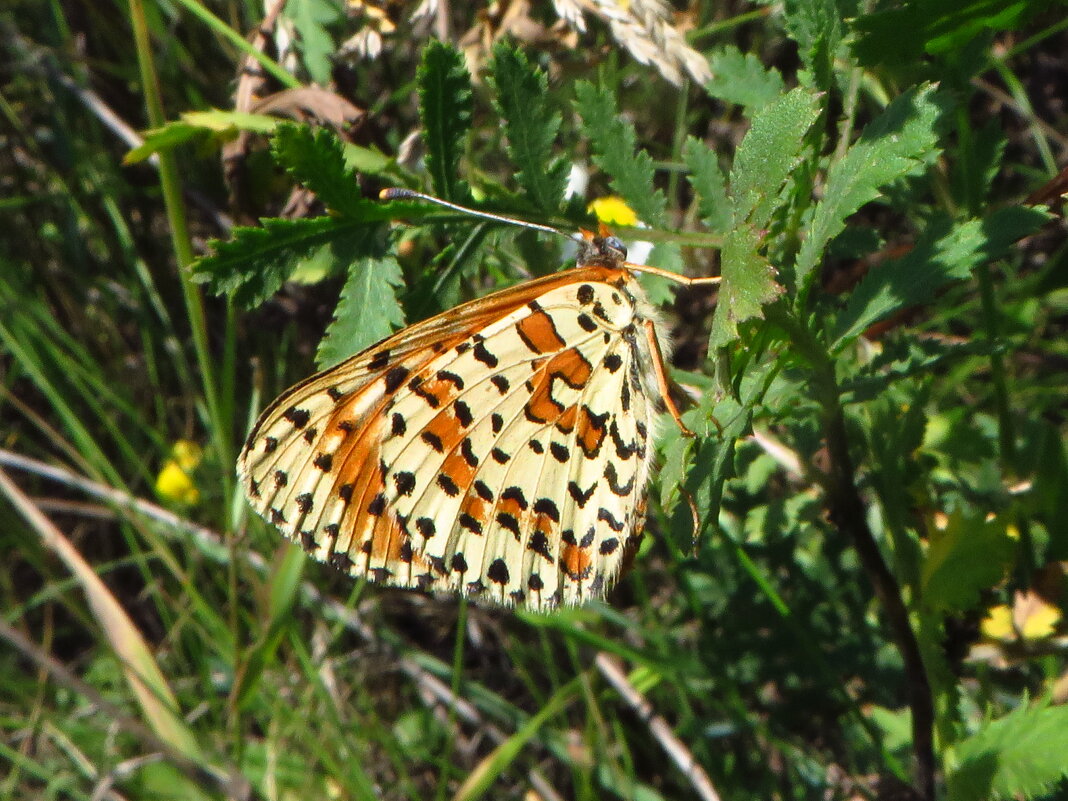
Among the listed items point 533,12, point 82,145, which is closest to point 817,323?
point 533,12

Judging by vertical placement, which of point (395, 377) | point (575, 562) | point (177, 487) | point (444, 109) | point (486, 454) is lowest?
point (575, 562)

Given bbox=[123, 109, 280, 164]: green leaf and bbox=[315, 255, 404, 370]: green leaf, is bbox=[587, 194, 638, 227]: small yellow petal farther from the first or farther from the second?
bbox=[315, 255, 404, 370]: green leaf

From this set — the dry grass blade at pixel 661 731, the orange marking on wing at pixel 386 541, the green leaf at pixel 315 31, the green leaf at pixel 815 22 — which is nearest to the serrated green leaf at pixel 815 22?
the green leaf at pixel 815 22

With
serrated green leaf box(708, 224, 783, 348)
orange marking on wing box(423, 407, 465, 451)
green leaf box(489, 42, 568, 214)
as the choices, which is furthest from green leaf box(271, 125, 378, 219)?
serrated green leaf box(708, 224, 783, 348)

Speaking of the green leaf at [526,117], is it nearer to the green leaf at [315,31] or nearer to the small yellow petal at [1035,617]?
the green leaf at [315,31]

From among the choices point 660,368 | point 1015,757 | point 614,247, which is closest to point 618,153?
point 614,247

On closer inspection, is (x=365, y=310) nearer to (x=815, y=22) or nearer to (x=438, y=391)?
(x=438, y=391)
